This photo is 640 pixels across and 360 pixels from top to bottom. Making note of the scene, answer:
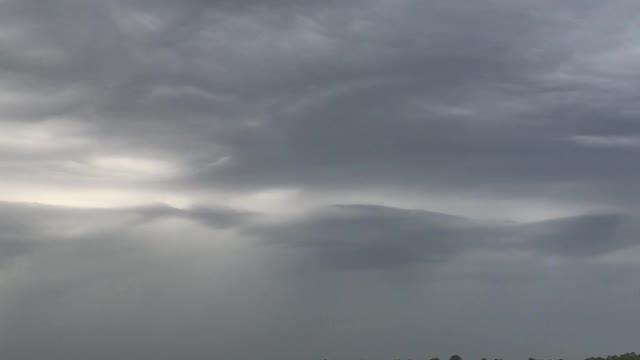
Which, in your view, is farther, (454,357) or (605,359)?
(454,357)

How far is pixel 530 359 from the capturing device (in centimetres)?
14675

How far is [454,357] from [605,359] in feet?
→ 184

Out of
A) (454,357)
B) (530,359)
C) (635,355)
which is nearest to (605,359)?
(635,355)

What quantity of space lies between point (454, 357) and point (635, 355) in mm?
65572

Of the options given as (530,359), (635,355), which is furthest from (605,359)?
(530,359)

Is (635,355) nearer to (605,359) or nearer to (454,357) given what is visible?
(605,359)

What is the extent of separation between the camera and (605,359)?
142875mm

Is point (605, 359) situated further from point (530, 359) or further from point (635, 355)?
point (530, 359)

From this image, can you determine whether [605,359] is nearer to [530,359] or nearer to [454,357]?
[530,359]

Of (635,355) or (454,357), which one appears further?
(454,357)

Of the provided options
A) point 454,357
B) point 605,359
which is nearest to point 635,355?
point 605,359

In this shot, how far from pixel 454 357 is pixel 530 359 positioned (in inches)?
1136
